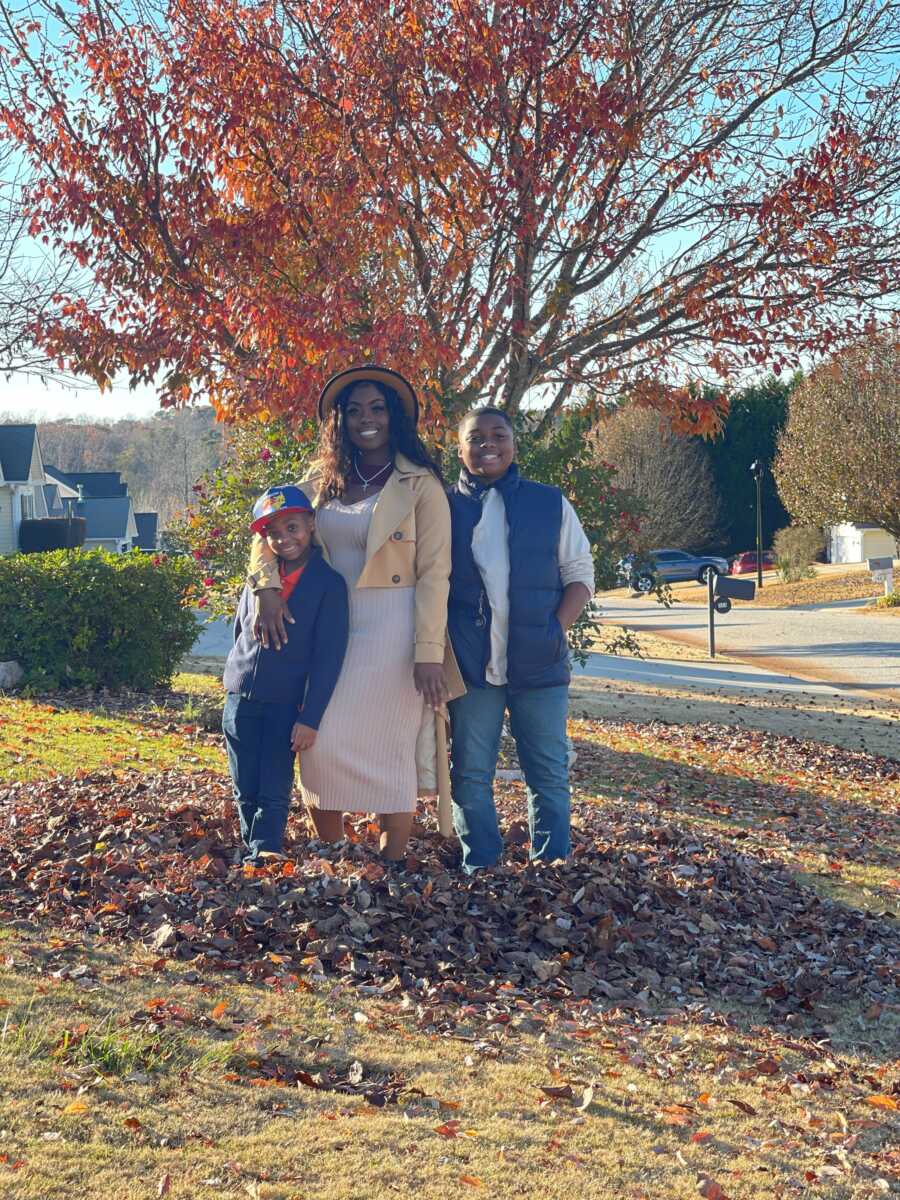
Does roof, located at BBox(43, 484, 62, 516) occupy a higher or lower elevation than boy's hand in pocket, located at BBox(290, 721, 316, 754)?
higher

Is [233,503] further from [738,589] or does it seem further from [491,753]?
[738,589]

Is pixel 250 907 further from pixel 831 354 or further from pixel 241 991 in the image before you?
pixel 831 354

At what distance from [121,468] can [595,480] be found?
91015 mm

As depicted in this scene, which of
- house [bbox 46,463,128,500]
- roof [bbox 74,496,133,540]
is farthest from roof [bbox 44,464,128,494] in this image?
roof [bbox 74,496,133,540]

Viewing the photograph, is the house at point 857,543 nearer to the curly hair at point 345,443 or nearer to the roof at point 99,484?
the roof at point 99,484

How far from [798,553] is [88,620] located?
3456cm

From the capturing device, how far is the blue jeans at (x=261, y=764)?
4.91 m

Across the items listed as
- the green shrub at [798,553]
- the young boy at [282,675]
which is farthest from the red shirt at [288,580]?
the green shrub at [798,553]

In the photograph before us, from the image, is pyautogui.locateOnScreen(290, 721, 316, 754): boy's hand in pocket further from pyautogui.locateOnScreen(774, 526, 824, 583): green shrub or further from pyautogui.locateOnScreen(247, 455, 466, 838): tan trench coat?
pyautogui.locateOnScreen(774, 526, 824, 583): green shrub

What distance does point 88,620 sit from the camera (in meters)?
11.6

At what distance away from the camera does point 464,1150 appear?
3021 millimetres

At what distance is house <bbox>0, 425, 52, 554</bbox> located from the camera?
117 feet

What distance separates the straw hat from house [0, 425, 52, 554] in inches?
1228

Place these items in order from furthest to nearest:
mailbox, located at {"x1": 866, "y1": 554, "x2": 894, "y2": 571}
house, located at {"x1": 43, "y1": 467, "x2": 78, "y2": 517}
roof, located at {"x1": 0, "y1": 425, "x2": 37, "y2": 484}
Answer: house, located at {"x1": 43, "y1": 467, "x2": 78, "y2": 517} < roof, located at {"x1": 0, "y1": 425, "x2": 37, "y2": 484} < mailbox, located at {"x1": 866, "y1": 554, "x2": 894, "y2": 571}
